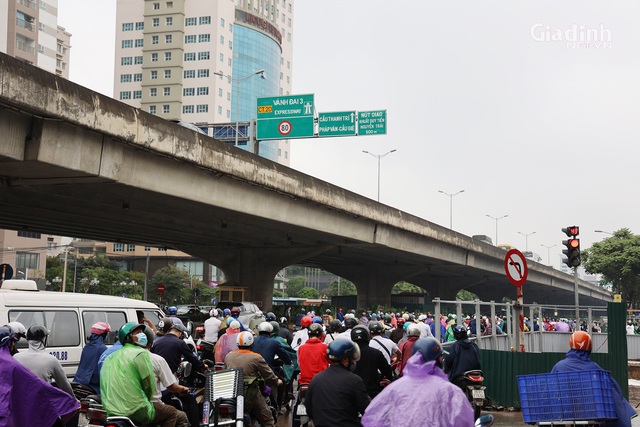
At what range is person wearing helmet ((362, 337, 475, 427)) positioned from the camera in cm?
493

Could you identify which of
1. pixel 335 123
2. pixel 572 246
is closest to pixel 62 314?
pixel 572 246

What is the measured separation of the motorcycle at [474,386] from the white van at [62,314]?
16.5 feet

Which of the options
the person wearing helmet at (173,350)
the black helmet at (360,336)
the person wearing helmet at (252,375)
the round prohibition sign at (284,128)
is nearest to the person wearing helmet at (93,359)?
the person wearing helmet at (173,350)

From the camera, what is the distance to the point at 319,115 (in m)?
41.8

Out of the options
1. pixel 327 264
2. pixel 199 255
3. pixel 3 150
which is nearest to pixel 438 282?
pixel 327 264

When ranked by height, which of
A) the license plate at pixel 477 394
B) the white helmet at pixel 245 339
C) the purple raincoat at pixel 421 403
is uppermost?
the white helmet at pixel 245 339

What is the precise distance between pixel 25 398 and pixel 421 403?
306 cm

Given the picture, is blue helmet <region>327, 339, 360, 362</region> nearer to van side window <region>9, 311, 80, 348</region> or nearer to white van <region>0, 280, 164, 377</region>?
white van <region>0, 280, 164, 377</region>

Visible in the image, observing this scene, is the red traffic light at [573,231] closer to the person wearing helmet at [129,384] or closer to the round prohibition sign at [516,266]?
the round prohibition sign at [516,266]

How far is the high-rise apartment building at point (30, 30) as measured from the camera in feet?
243

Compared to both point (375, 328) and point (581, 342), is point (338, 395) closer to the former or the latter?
point (581, 342)

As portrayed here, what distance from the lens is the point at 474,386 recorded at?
469 inches

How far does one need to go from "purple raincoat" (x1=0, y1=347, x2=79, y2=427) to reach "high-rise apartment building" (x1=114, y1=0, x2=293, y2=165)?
107106 millimetres

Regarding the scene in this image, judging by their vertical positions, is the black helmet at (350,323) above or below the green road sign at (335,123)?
below
